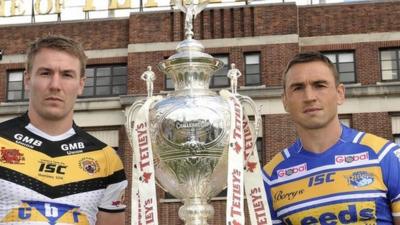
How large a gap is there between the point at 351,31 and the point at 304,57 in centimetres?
2193

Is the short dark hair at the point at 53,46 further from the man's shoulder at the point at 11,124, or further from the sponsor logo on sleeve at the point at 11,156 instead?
the sponsor logo on sleeve at the point at 11,156

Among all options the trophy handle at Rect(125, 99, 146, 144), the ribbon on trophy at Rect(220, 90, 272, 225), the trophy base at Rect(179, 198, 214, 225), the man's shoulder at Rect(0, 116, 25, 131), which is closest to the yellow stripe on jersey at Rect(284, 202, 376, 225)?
the ribbon on trophy at Rect(220, 90, 272, 225)

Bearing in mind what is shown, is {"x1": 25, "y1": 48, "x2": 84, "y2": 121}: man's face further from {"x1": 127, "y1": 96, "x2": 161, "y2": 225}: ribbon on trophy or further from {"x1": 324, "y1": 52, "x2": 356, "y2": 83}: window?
{"x1": 324, "y1": 52, "x2": 356, "y2": 83}: window

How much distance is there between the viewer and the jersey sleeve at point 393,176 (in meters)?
4.29

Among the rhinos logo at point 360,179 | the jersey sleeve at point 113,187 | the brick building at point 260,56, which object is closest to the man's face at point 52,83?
the jersey sleeve at point 113,187

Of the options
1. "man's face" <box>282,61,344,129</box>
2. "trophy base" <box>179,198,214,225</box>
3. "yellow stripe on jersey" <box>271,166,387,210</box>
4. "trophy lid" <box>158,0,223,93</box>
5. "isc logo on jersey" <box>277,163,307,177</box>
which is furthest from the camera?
"trophy lid" <box>158,0,223,93</box>

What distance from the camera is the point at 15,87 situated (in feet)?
89.3

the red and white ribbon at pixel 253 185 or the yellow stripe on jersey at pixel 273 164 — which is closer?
the yellow stripe on jersey at pixel 273 164

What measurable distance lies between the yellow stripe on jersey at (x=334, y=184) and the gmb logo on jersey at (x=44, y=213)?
1.46 m

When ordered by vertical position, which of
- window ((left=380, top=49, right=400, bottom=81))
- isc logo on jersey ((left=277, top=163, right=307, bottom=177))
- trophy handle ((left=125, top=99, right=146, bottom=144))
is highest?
window ((left=380, top=49, right=400, bottom=81))

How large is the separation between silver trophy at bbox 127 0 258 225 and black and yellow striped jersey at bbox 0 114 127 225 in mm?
1350

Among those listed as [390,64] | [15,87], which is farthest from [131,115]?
[15,87]

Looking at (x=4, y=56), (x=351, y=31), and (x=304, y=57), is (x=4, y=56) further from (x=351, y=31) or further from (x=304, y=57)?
(x=304, y=57)

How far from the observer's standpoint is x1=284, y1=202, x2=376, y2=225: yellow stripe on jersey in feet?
14.0
